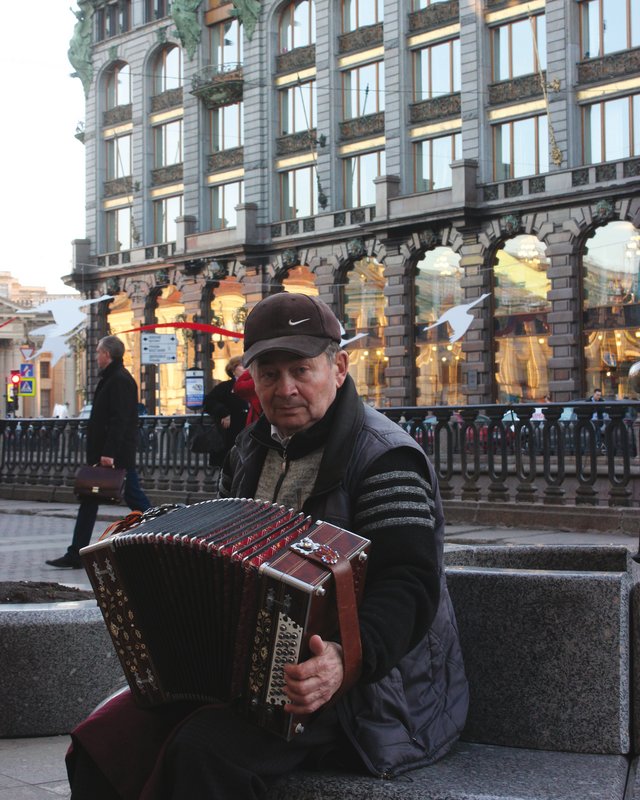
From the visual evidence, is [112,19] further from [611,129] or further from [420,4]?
[611,129]

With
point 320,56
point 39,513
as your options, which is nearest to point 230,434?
point 39,513

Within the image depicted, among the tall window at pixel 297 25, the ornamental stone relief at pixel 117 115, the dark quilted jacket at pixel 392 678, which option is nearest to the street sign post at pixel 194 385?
the tall window at pixel 297 25

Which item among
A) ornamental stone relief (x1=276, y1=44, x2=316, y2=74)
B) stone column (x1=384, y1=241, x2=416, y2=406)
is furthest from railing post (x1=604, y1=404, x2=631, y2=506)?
ornamental stone relief (x1=276, y1=44, x2=316, y2=74)

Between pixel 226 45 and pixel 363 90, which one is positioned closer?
pixel 363 90

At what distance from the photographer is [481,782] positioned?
2613 mm

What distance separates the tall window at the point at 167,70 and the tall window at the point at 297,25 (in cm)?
643

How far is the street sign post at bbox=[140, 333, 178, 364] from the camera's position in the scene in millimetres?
40219

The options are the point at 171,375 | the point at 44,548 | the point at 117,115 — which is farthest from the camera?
the point at 117,115

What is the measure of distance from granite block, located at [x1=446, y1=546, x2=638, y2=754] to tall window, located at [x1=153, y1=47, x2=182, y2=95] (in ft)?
168

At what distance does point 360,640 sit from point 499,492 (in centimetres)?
1211

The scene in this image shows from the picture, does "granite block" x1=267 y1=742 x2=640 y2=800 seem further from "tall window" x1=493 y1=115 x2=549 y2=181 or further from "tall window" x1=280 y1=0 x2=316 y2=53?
"tall window" x1=280 y1=0 x2=316 y2=53

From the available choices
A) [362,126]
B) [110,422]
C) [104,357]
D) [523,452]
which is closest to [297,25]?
[362,126]

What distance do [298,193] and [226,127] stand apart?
5.84 m

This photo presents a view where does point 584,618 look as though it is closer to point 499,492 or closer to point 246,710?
point 246,710
